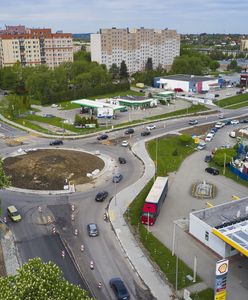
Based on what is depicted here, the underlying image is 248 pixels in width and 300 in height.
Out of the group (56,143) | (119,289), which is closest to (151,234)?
(119,289)

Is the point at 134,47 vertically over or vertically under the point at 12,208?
over

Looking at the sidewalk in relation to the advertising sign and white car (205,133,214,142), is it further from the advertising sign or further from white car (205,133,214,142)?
white car (205,133,214,142)

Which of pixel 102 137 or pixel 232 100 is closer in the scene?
pixel 102 137

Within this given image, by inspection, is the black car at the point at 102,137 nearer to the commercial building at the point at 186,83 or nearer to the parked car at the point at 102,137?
the parked car at the point at 102,137

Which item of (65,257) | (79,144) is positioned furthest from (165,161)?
(65,257)

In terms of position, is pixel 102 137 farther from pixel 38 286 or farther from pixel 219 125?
pixel 38 286
